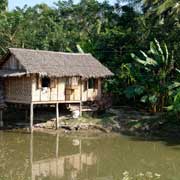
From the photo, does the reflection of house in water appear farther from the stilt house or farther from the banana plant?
the banana plant

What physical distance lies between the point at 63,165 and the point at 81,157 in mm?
1688

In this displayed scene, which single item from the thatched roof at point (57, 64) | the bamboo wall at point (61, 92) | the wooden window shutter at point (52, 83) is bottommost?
the bamboo wall at point (61, 92)

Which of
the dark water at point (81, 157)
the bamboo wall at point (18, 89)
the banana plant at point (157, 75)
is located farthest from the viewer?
the banana plant at point (157, 75)

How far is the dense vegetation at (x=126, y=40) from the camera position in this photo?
84.5ft

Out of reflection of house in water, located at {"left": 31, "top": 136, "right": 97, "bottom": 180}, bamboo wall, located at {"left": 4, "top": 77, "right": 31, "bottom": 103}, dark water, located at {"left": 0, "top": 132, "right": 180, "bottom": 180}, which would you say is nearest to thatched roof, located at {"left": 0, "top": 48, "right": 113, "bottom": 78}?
bamboo wall, located at {"left": 4, "top": 77, "right": 31, "bottom": 103}

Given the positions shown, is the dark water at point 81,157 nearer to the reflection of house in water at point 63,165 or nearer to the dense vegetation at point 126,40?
the reflection of house in water at point 63,165

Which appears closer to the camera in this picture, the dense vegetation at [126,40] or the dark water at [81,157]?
the dark water at [81,157]

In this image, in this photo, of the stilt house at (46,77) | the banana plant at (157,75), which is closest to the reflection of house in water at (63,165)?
the stilt house at (46,77)

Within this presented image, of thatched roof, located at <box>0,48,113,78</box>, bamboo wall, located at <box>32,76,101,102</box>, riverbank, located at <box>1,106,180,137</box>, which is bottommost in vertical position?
riverbank, located at <box>1,106,180,137</box>

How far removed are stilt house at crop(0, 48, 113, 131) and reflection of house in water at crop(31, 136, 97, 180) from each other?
5178mm

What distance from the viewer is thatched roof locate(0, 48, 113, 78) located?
76.8ft

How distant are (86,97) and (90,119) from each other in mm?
1679

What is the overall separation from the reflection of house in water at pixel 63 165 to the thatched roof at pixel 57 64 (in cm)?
575

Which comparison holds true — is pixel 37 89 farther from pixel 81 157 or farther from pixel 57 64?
pixel 81 157
